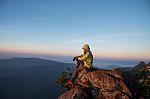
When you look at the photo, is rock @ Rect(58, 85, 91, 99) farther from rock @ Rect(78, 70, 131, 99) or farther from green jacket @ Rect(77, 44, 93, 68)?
green jacket @ Rect(77, 44, 93, 68)

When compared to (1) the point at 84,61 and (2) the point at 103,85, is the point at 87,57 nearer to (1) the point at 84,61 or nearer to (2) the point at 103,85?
(1) the point at 84,61

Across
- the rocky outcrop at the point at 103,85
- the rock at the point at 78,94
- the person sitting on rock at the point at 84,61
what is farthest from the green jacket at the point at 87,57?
the rock at the point at 78,94

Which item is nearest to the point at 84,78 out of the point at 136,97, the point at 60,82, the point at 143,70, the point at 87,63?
the point at 87,63

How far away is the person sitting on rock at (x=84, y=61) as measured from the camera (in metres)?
24.9

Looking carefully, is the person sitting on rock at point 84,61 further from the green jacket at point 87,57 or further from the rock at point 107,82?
the rock at point 107,82

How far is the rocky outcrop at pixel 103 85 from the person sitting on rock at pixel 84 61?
0.98m

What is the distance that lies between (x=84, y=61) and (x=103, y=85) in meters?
3.38

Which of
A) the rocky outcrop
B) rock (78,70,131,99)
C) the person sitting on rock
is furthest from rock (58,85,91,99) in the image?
the person sitting on rock

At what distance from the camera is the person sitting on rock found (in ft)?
81.7

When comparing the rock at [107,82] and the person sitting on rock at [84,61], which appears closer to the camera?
the rock at [107,82]

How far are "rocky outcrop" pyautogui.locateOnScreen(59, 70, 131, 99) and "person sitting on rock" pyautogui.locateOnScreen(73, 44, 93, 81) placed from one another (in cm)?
98

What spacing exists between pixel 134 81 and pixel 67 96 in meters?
7.87

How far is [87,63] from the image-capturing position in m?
25.2

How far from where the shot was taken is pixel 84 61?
998 inches
